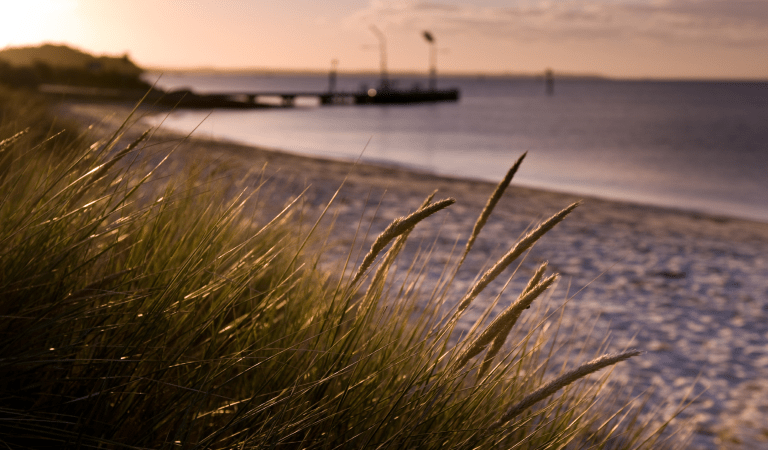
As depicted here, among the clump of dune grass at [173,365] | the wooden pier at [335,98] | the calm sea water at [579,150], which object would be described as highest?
the wooden pier at [335,98]

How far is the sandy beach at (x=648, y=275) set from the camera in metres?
4.42

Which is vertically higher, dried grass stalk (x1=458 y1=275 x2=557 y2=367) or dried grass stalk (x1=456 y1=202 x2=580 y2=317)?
dried grass stalk (x1=456 y1=202 x2=580 y2=317)

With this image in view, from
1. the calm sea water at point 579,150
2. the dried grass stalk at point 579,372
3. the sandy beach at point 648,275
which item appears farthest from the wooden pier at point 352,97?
the dried grass stalk at point 579,372

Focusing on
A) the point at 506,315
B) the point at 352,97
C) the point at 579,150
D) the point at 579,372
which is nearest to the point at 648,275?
the point at 506,315

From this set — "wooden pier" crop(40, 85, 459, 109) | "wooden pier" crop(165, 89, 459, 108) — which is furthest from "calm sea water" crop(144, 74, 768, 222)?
"wooden pier" crop(165, 89, 459, 108)

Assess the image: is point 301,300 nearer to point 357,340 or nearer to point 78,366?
point 357,340

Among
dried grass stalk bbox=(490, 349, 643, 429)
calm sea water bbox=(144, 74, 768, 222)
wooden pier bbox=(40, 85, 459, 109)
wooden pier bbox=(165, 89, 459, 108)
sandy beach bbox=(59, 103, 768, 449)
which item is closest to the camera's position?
dried grass stalk bbox=(490, 349, 643, 429)

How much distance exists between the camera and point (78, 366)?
5.12 feet

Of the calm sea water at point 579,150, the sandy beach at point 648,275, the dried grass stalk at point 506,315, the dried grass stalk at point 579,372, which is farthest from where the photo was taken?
the calm sea water at point 579,150

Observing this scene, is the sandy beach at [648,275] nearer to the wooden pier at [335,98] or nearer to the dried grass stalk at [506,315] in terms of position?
the dried grass stalk at [506,315]

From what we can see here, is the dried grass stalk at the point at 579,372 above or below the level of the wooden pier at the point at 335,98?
below

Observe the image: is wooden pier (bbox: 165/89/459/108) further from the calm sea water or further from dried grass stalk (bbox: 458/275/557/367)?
dried grass stalk (bbox: 458/275/557/367)

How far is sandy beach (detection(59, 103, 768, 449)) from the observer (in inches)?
174

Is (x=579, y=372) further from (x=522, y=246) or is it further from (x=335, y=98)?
(x=335, y=98)
